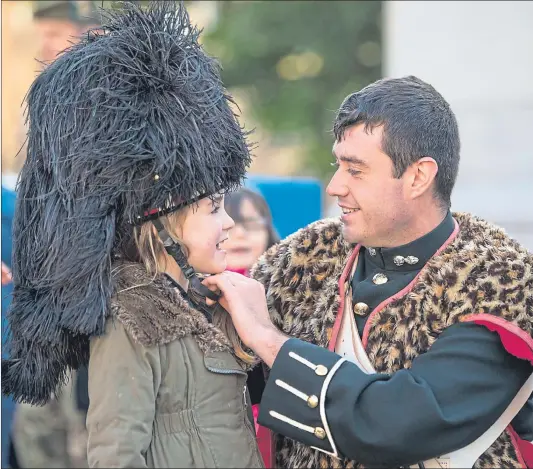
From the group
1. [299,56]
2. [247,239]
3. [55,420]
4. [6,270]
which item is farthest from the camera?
[299,56]

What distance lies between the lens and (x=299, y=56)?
1063 centimetres

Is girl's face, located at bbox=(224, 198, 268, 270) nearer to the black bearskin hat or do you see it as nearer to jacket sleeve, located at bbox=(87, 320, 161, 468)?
the black bearskin hat

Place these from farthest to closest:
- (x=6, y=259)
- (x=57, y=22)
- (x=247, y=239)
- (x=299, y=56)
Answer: (x=299, y=56), (x=57, y=22), (x=247, y=239), (x=6, y=259)

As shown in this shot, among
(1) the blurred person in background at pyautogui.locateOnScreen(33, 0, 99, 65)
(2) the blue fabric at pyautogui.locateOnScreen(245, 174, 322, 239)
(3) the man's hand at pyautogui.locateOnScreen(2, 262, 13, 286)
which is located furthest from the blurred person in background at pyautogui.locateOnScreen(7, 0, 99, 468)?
(3) the man's hand at pyautogui.locateOnScreen(2, 262, 13, 286)

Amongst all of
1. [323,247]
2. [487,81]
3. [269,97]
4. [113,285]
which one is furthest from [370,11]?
[113,285]

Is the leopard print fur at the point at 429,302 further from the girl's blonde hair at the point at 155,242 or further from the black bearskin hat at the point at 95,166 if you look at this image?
the black bearskin hat at the point at 95,166

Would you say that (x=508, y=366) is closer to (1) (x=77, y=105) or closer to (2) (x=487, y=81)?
(1) (x=77, y=105)

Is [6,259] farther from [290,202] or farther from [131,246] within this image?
[290,202]

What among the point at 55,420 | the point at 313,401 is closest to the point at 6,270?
the point at 313,401

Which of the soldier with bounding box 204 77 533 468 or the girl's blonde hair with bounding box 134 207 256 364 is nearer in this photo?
the soldier with bounding box 204 77 533 468

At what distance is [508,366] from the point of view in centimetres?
253

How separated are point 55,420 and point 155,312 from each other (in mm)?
3181

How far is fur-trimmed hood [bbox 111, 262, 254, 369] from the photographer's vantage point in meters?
2.36

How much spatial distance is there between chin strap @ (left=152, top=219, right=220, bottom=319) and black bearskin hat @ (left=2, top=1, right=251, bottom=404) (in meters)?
0.08
